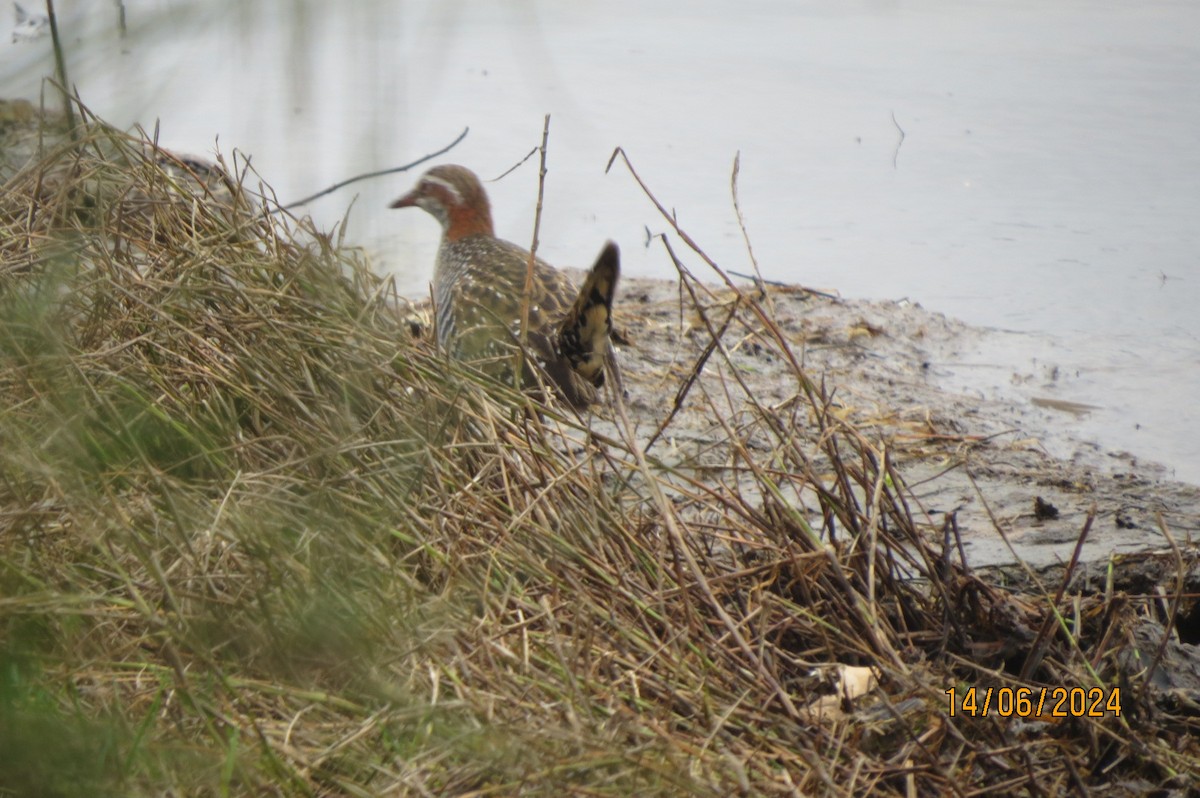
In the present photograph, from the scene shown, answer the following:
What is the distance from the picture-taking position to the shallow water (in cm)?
93

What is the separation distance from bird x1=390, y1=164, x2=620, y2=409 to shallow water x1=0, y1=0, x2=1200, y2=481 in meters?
0.24

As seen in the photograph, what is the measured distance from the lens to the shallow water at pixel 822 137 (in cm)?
93

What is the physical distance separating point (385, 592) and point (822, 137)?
17.7 feet

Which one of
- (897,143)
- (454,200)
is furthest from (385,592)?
(897,143)

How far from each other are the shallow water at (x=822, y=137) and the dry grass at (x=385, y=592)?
1.36ft

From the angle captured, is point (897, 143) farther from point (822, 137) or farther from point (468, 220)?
point (468, 220)

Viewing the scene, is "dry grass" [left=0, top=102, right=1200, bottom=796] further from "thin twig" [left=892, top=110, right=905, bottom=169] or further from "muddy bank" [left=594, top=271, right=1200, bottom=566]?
"thin twig" [left=892, top=110, right=905, bottom=169]

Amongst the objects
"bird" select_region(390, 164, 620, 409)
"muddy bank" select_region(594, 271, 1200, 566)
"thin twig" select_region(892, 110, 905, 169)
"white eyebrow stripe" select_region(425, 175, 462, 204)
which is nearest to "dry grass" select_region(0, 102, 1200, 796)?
"muddy bank" select_region(594, 271, 1200, 566)

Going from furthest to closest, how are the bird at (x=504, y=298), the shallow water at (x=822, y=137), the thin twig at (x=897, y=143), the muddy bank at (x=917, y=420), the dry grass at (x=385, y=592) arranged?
the thin twig at (x=897, y=143)
the bird at (x=504, y=298)
the muddy bank at (x=917, y=420)
the dry grass at (x=385, y=592)
the shallow water at (x=822, y=137)

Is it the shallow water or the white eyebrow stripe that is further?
the white eyebrow stripe

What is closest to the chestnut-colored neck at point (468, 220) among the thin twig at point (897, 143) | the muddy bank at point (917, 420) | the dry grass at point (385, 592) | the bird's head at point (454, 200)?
the bird's head at point (454, 200)

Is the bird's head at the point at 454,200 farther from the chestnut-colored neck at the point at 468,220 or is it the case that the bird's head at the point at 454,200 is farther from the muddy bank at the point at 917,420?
the muddy bank at the point at 917,420

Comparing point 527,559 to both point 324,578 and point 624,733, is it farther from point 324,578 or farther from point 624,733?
point 324,578

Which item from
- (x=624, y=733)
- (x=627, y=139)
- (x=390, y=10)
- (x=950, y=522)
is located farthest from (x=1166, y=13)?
(x=390, y=10)
